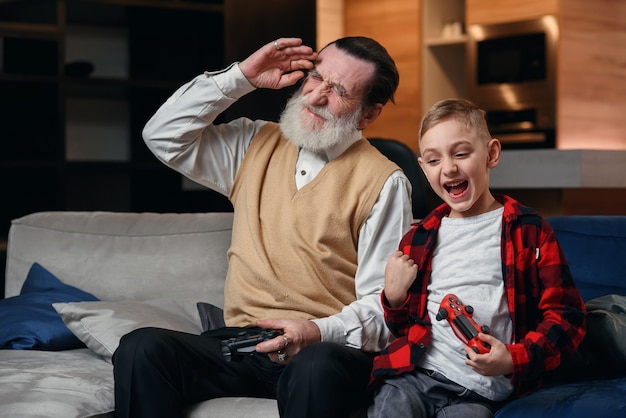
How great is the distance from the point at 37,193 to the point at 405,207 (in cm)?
273

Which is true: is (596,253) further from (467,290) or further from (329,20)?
(329,20)

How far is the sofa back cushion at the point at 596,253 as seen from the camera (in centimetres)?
226

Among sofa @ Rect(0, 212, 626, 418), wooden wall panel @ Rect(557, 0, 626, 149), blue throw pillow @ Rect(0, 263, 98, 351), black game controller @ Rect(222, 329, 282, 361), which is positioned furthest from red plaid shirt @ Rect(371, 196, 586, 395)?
wooden wall panel @ Rect(557, 0, 626, 149)

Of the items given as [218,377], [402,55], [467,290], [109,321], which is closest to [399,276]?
[467,290]

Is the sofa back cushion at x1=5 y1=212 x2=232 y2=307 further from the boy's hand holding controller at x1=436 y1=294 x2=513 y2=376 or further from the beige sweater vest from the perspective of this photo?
the boy's hand holding controller at x1=436 y1=294 x2=513 y2=376

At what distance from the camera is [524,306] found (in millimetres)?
1828

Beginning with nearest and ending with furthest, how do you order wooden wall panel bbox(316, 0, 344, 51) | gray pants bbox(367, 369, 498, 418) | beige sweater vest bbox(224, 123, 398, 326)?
gray pants bbox(367, 369, 498, 418), beige sweater vest bbox(224, 123, 398, 326), wooden wall panel bbox(316, 0, 344, 51)

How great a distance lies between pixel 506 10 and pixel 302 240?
325cm

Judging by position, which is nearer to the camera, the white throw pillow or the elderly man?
the elderly man

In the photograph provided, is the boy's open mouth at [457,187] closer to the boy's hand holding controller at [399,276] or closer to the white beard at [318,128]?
the boy's hand holding controller at [399,276]

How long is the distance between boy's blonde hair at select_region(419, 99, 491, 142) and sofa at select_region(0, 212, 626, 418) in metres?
0.53

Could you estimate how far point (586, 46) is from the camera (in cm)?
482

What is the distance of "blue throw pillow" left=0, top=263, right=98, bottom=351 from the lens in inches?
97.7

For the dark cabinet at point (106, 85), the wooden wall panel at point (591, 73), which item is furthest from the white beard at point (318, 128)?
the wooden wall panel at point (591, 73)
